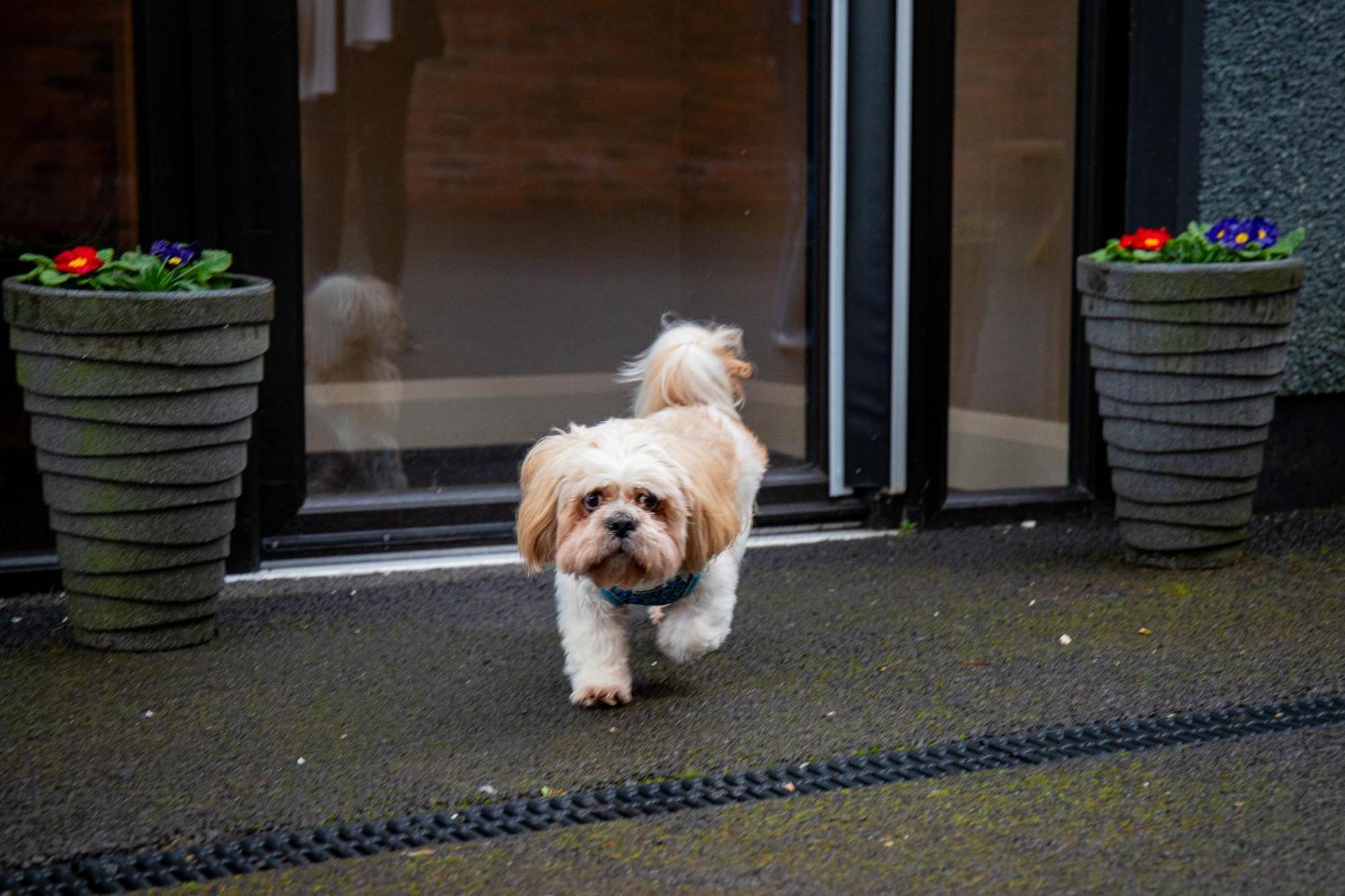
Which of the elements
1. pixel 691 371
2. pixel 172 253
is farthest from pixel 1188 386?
pixel 172 253

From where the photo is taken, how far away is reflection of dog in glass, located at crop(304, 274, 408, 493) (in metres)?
5.07

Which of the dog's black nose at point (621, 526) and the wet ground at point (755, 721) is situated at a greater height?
the dog's black nose at point (621, 526)

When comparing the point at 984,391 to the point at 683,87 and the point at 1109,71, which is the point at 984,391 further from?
the point at 683,87

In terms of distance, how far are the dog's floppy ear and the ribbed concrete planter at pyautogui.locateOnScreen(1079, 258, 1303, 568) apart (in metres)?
1.94

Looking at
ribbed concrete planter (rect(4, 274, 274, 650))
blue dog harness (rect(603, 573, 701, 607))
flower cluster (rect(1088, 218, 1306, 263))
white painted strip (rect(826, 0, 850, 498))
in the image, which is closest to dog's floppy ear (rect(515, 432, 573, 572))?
blue dog harness (rect(603, 573, 701, 607))

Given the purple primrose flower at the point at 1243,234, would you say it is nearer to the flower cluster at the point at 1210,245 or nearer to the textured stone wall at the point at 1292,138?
the flower cluster at the point at 1210,245

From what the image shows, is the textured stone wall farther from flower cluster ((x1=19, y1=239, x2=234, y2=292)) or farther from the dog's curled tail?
flower cluster ((x1=19, y1=239, x2=234, y2=292))

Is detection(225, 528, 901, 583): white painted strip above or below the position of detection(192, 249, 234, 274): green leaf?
below

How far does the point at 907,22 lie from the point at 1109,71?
78cm

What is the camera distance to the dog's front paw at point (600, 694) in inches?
143

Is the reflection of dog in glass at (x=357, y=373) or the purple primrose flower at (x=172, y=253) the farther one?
the reflection of dog in glass at (x=357, y=373)

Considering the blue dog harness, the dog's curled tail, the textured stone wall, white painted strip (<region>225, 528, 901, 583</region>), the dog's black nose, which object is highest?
the textured stone wall

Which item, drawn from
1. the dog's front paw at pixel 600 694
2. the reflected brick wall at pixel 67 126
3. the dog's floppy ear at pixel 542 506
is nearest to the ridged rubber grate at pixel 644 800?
the dog's front paw at pixel 600 694

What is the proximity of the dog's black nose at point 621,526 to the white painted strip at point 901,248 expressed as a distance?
2.10 metres
